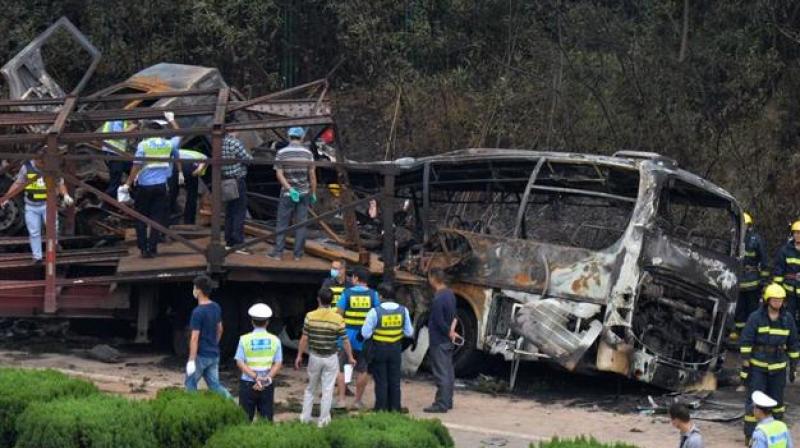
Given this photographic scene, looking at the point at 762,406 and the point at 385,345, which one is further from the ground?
the point at 762,406

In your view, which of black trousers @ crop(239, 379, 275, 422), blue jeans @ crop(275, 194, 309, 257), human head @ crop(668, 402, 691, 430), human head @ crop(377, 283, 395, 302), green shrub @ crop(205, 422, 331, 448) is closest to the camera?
green shrub @ crop(205, 422, 331, 448)

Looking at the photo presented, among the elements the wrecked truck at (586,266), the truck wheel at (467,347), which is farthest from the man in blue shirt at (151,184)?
the truck wheel at (467,347)

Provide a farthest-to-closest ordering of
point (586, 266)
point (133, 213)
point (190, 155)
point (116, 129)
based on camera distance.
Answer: point (116, 129) → point (190, 155) → point (133, 213) → point (586, 266)

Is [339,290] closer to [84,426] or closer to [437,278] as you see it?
[437,278]

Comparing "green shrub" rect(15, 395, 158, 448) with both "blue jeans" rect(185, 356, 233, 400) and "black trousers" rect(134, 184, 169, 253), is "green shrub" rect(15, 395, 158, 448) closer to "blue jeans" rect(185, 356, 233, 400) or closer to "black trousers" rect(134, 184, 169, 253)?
"blue jeans" rect(185, 356, 233, 400)

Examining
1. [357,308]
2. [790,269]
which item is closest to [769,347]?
[790,269]

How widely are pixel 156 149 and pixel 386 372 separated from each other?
3574 mm

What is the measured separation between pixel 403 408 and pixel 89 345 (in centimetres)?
430

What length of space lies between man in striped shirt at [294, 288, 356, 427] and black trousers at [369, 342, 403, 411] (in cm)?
59

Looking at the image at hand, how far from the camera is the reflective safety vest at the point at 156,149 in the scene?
13.6m

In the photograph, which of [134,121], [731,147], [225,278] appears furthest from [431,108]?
[225,278]

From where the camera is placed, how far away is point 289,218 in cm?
1400

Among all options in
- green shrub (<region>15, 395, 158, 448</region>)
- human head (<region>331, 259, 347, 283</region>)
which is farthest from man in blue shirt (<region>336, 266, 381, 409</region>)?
green shrub (<region>15, 395, 158, 448</region>)

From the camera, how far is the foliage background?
61.6ft
